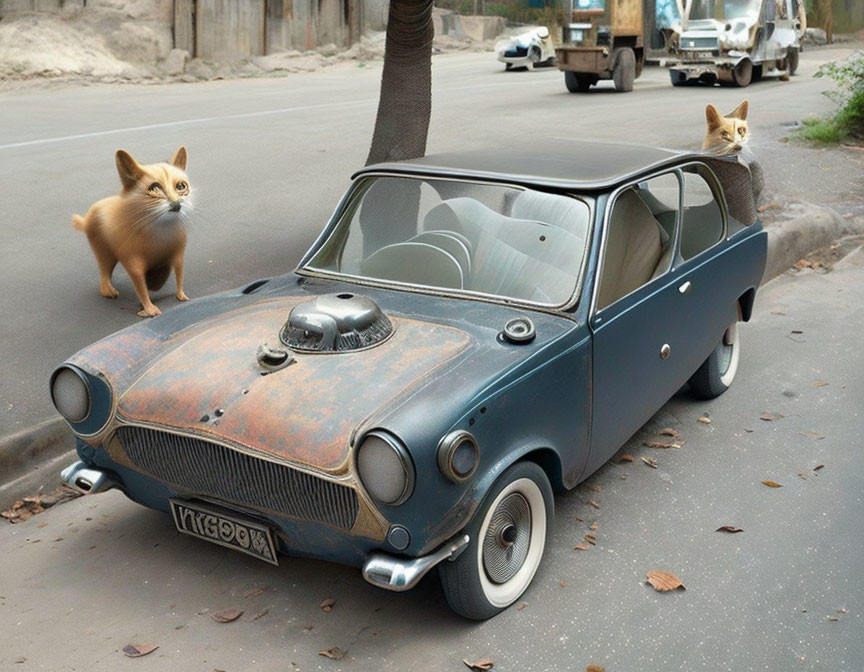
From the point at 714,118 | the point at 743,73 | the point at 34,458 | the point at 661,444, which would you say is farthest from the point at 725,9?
the point at 34,458

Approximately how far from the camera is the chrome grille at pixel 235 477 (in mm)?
3535

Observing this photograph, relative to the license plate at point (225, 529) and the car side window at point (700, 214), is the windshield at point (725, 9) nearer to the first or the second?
the car side window at point (700, 214)

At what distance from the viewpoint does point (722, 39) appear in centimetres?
2075

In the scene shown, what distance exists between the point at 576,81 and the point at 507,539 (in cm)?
1799

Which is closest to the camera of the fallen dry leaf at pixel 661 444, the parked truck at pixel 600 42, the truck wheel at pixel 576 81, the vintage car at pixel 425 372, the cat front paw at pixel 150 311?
the vintage car at pixel 425 372

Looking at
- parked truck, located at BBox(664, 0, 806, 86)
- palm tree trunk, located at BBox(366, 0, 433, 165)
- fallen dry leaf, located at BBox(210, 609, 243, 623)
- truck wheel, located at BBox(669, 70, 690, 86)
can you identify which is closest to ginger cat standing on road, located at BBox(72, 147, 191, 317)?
palm tree trunk, located at BBox(366, 0, 433, 165)

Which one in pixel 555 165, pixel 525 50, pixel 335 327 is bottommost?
pixel 335 327

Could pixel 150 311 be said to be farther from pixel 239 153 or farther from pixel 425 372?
pixel 239 153

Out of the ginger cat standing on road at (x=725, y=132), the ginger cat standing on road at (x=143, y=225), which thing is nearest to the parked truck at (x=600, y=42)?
the ginger cat standing on road at (x=725, y=132)

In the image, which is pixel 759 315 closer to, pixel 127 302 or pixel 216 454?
pixel 127 302

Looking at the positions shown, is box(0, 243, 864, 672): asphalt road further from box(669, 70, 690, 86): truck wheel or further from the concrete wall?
the concrete wall

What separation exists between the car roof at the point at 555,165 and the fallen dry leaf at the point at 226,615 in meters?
2.17

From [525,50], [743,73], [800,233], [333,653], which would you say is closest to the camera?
[333,653]

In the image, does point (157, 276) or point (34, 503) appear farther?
point (157, 276)
